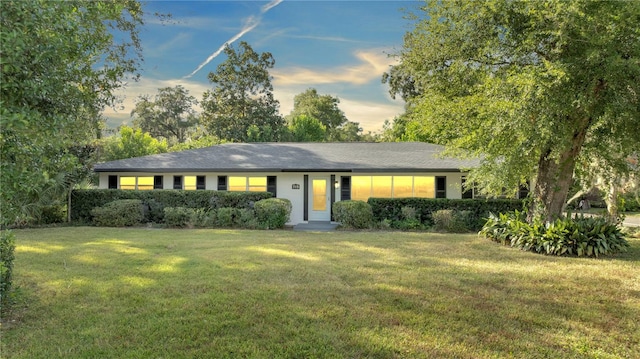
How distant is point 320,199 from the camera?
16.3m

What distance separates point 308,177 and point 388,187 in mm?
3395

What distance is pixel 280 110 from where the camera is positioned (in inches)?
1494

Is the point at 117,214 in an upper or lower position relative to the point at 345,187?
lower

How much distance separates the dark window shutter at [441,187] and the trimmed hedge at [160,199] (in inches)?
269

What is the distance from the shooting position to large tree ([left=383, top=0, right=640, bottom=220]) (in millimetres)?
7977

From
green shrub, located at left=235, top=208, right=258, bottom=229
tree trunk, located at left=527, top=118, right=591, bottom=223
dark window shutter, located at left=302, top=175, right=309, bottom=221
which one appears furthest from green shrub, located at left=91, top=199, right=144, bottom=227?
tree trunk, located at left=527, top=118, right=591, bottom=223

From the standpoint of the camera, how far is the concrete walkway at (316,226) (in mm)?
13745

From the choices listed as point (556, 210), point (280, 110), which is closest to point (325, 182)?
point (556, 210)

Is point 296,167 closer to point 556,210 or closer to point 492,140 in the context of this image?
point 492,140

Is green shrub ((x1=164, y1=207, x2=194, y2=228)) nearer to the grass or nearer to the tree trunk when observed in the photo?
the grass

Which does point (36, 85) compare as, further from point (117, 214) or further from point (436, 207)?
point (436, 207)

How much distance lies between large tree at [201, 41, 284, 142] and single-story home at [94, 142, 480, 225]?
19.5m

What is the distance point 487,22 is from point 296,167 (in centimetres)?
873

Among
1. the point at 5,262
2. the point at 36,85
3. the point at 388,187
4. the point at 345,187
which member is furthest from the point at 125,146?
the point at 36,85
